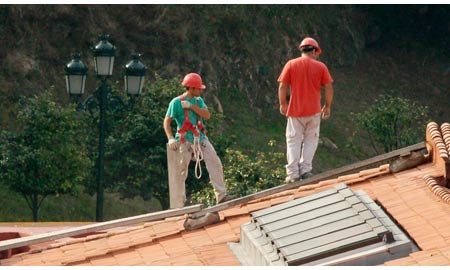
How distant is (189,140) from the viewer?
25.8m

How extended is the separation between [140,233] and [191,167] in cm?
1481

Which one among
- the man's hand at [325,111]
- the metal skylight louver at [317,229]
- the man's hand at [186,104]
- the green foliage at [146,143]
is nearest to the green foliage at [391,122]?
the green foliage at [146,143]

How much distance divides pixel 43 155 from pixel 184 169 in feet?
45.7

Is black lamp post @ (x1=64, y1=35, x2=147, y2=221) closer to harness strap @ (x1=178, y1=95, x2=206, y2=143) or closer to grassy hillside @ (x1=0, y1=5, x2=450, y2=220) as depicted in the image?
harness strap @ (x1=178, y1=95, x2=206, y2=143)

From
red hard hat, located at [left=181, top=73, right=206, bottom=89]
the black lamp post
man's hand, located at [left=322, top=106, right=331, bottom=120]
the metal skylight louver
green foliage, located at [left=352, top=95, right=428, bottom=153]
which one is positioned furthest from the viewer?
green foliage, located at [left=352, top=95, right=428, bottom=153]

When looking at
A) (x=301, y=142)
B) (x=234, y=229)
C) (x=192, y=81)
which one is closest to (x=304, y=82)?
(x=301, y=142)

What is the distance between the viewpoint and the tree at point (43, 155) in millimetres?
39719

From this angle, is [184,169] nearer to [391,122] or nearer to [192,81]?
[192,81]

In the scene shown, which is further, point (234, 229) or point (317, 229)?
point (234, 229)

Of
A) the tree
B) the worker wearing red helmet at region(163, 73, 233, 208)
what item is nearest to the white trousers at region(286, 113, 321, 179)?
the worker wearing red helmet at region(163, 73, 233, 208)

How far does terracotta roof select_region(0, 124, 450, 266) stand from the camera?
2288cm

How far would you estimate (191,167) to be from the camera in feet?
131

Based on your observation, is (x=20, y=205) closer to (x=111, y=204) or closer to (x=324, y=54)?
(x=111, y=204)

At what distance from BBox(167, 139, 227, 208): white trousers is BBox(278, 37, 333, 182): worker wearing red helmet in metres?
0.88
